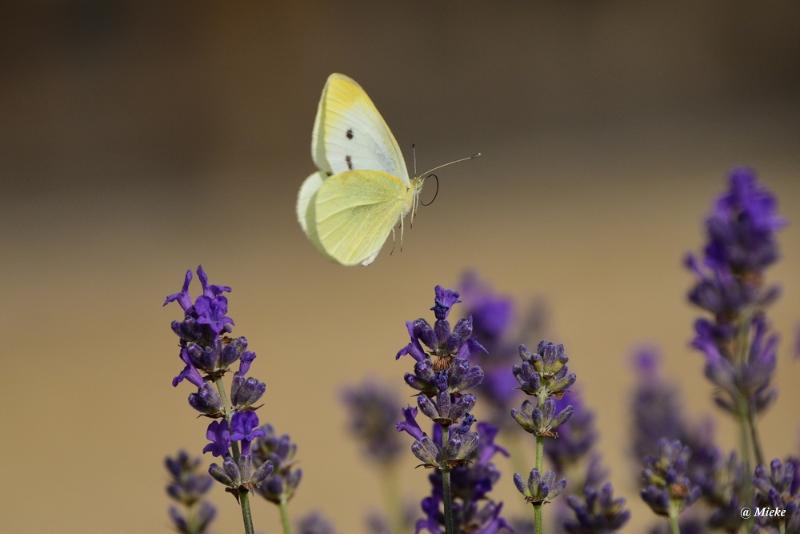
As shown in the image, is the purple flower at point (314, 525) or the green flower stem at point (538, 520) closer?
the green flower stem at point (538, 520)

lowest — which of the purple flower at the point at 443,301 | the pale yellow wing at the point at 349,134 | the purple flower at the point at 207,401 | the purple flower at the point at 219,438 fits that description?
the purple flower at the point at 219,438

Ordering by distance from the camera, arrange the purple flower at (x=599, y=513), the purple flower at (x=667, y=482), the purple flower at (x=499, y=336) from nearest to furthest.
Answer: the purple flower at (x=667, y=482), the purple flower at (x=599, y=513), the purple flower at (x=499, y=336)

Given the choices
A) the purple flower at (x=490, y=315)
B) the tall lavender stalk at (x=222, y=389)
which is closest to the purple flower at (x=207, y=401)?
the tall lavender stalk at (x=222, y=389)

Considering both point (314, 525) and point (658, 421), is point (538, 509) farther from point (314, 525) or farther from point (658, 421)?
point (658, 421)

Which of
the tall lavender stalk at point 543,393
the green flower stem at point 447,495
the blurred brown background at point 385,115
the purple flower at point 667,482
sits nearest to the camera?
the green flower stem at point 447,495

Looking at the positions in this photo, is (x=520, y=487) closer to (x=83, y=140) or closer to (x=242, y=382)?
(x=242, y=382)

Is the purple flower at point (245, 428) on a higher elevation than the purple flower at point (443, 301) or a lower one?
lower

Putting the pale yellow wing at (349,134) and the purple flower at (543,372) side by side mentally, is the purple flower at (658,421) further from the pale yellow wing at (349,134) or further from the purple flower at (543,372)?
the pale yellow wing at (349,134)
